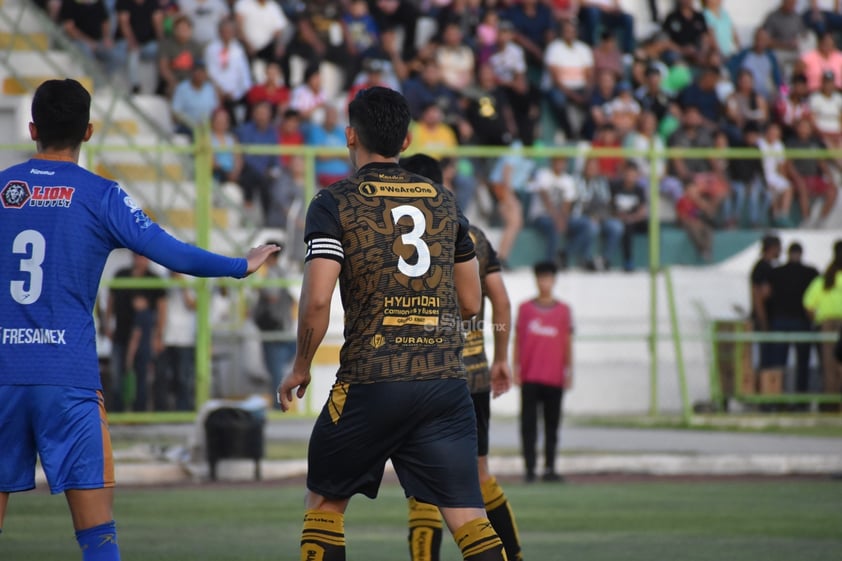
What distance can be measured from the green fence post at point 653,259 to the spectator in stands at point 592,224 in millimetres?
453

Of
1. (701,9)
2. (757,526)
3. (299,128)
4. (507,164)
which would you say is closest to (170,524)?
(757,526)

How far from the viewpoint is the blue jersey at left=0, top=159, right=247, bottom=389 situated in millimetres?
6379

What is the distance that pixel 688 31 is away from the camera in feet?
86.6

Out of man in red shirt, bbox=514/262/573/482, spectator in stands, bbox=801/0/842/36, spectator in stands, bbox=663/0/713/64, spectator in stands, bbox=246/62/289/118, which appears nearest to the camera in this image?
man in red shirt, bbox=514/262/573/482

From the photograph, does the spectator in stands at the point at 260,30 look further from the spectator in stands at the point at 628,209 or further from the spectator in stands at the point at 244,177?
the spectator in stands at the point at 628,209

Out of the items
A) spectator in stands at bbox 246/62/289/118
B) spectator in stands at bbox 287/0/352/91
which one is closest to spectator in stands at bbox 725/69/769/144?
spectator in stands at bbox 287/0/352/91

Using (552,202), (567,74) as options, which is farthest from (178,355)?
(567,74)

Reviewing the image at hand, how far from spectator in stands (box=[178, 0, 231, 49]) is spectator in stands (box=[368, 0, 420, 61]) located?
7.47 feet

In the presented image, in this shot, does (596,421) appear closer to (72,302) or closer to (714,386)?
(714,386)

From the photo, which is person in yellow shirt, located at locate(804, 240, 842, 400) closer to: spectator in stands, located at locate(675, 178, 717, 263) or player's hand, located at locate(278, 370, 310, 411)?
spectator in stands, located at locate(675, 178, 717, 263)

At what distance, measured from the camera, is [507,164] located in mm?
19359

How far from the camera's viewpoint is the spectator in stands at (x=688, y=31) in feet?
85.2

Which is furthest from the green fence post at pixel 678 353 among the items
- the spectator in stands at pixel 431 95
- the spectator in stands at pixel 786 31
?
the spectator in stands at pixel 786 31

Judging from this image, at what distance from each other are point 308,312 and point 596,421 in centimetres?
1431
